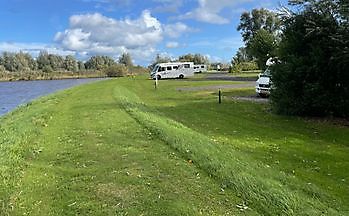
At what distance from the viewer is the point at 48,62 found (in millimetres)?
113750

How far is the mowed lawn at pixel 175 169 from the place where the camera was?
17.9 feet

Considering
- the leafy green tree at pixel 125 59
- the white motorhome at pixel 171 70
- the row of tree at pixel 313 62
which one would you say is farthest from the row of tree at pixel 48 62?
the row of tree at pixel 313 62

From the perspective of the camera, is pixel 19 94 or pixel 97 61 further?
pixel 97 61

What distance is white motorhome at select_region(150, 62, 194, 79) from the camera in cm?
5906

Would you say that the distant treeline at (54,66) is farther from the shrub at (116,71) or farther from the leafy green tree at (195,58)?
the leafy green tree at (195,58)

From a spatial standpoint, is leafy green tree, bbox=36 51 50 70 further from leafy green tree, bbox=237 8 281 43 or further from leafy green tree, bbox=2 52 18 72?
leafy green tree, bbox=237 8 281 43

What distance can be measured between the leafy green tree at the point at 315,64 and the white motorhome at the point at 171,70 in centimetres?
4341

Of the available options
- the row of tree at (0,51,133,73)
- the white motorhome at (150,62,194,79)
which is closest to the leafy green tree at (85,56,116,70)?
the row of tree at (0,51,133,73)

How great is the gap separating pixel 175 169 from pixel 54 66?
371 ft

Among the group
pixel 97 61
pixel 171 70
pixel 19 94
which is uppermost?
pixel 97 61

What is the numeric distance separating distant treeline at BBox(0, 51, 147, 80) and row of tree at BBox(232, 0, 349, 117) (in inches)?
3212

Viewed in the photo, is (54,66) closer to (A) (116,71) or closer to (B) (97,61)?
(B) (97,61)

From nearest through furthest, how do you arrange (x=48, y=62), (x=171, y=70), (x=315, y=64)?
(x=315, y=64), (x=171, y=70), (x=48, y=62)

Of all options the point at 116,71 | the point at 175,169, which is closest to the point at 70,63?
the point at 116,71
